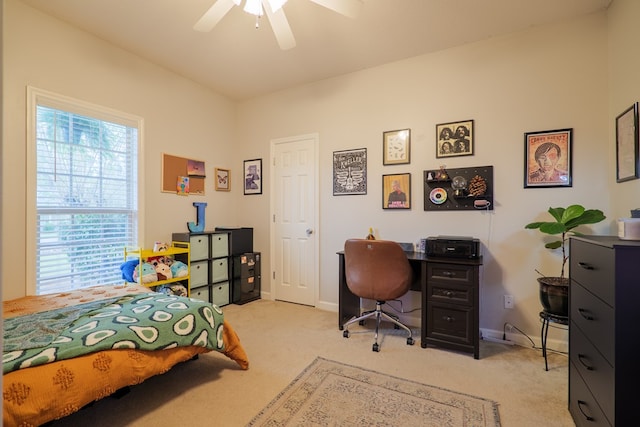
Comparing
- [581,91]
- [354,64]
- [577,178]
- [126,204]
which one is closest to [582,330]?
[577,178]

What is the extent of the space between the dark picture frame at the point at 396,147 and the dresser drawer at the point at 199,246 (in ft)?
7.22

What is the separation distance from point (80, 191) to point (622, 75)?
4411 mm

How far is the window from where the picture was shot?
8.04 ft

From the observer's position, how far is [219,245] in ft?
12.0

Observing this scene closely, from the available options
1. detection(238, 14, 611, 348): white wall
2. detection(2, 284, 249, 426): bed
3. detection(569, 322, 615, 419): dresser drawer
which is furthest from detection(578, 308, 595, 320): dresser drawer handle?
detection(2, 284, 249, 426): bed

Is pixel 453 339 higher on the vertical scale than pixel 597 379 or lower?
lower

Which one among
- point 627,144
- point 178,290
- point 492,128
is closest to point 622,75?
point 627,144

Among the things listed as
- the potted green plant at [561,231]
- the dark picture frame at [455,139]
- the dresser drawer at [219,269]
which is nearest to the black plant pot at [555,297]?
the potted green plant at [561,231]

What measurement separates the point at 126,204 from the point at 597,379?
147 inches

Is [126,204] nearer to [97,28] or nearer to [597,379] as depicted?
[97,28]

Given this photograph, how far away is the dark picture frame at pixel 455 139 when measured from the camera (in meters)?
2.84

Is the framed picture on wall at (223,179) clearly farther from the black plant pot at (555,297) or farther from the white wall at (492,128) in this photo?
the black plant pot at (555,297)

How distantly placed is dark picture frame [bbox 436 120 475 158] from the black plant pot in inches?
50.7

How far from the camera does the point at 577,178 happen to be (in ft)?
8.11
